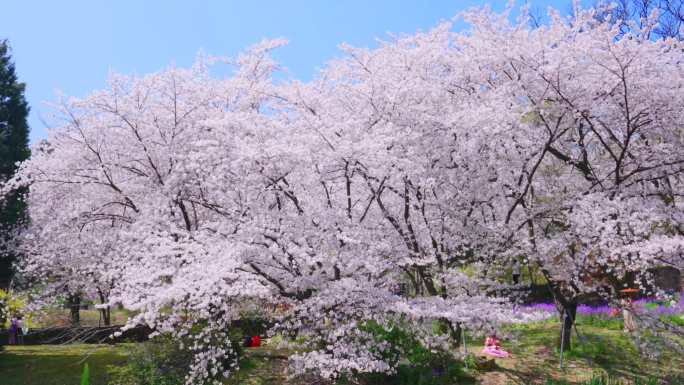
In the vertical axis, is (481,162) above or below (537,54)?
below

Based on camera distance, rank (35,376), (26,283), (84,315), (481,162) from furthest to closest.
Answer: (84,315), (26,283), (35,376), (481,162)

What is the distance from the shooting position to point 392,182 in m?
6.71

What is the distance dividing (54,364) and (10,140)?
674 centimetres

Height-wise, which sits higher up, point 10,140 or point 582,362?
point 10,140

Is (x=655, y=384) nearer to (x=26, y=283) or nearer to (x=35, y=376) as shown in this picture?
(x=35, y=376)

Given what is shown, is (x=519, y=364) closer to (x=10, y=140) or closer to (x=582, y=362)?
(x=582, y=362)

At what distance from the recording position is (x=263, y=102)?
9305 mm

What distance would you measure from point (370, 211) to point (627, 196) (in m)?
3.85

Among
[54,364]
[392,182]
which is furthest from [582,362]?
[54,364]

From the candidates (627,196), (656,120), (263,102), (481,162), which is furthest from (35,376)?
(656,120)

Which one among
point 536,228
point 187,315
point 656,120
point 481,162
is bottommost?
point 187,315

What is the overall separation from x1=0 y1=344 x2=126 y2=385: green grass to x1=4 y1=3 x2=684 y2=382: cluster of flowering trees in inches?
126

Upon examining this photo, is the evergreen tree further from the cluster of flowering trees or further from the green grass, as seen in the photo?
the cluster of flowering trees

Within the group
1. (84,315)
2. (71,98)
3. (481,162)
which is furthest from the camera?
(84,315)
